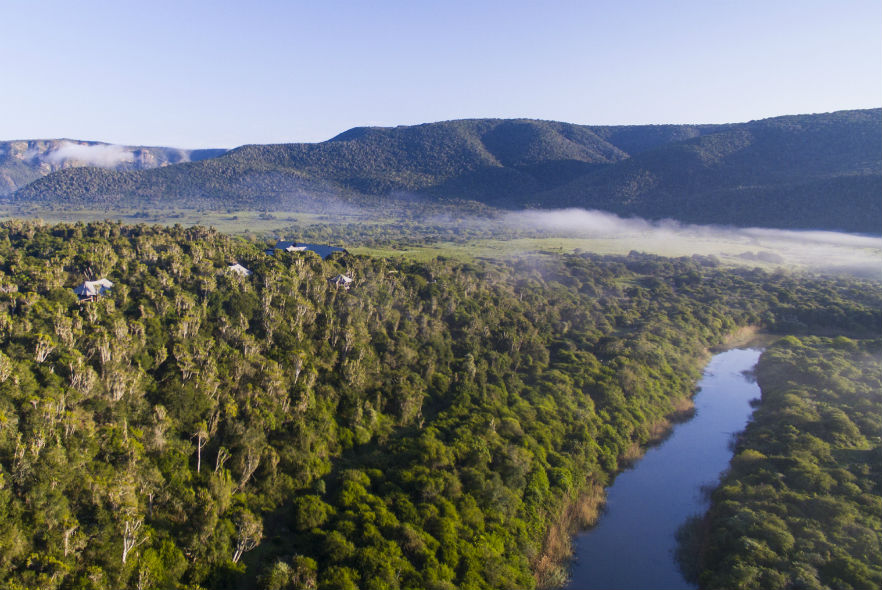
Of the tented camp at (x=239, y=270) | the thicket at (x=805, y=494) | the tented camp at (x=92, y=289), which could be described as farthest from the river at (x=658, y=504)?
the tented camp at (x=92, y=289)

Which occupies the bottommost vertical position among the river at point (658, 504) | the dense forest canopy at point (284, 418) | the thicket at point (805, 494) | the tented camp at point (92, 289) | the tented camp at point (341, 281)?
the river at point (658, 504)

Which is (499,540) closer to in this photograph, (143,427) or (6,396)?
(143,427)

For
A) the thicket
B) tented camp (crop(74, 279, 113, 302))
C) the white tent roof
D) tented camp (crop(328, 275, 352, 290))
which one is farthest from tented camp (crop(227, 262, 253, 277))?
the thicket

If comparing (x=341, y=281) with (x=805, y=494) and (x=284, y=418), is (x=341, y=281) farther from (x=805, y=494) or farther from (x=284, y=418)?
(x=805, y=494)

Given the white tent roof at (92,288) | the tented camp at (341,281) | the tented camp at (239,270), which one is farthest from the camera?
the tented camp at (341,281)

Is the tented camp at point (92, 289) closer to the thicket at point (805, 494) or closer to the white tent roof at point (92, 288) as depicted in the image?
the white tent roof at point (92, 288)

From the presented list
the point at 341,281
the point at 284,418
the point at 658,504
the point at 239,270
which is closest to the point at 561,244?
the point at 341,281

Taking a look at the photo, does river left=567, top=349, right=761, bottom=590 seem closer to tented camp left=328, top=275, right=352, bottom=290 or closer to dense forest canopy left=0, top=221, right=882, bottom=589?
dense forest canopy left=0, top=221, right=882, bottom=589
